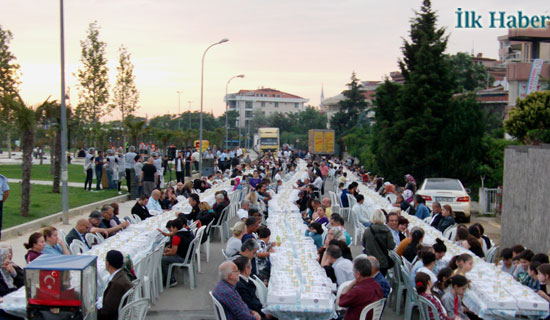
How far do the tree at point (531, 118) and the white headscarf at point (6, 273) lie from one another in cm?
2098

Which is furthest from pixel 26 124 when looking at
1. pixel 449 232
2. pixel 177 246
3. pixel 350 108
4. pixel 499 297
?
pixel 350 108

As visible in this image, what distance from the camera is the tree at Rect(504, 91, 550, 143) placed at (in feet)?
79.5

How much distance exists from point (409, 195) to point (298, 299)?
1214cm

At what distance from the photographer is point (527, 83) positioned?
138 ft

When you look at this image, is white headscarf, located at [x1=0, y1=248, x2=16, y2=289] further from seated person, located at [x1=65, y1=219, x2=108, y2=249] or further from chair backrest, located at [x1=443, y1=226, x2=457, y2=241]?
chair backrest, located at [x1=443, y1=226, x2=457, y2=241]

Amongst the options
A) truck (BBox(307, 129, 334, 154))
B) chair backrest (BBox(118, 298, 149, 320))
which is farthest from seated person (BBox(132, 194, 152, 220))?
truck (BBox(307, 129, 334, 154))

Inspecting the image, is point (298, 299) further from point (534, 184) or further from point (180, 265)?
point (534, 184)

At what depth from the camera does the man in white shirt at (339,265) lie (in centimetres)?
809

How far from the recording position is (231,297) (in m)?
6.82

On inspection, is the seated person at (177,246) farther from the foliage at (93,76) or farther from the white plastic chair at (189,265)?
the foliage at (93,76)

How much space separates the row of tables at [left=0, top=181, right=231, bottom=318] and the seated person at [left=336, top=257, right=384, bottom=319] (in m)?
3.12

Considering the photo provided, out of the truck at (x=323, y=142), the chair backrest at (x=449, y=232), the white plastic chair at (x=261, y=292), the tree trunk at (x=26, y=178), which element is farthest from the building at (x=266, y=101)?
the white plastic chair at (x=261, y=292)

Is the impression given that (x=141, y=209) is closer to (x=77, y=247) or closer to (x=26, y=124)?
(x=77, y=247)

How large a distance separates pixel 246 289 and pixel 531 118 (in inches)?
798
